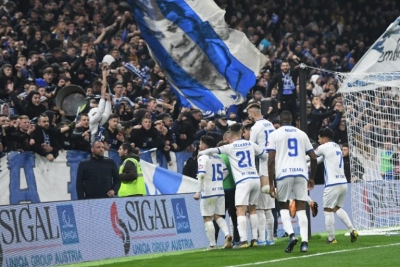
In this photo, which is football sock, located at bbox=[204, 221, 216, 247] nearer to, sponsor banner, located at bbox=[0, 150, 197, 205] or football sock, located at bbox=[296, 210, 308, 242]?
football sock, located at bbox=[296, 210, 308, 242]

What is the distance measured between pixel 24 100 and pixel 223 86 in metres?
3.72

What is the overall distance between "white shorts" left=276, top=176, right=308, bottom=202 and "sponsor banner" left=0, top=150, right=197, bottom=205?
5212 millimetres

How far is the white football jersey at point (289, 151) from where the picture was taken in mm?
15141

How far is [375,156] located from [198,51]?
426cm

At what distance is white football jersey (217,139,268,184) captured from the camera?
1659 centimetres

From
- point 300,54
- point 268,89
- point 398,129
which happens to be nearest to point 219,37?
point 398,129

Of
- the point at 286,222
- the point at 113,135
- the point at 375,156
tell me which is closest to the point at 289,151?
the point at 286,222

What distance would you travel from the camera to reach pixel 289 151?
599 inches

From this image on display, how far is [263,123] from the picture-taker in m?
17.3

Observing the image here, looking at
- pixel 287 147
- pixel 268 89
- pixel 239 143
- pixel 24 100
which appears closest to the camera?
pixel 287 147

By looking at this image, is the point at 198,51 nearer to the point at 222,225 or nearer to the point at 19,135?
the point at 19,135

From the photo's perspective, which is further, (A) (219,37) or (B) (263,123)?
(A) (219,37)

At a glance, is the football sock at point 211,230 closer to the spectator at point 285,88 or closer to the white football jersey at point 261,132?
the white football jersey at point 261,132

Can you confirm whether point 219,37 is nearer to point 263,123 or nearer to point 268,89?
point 263,123
